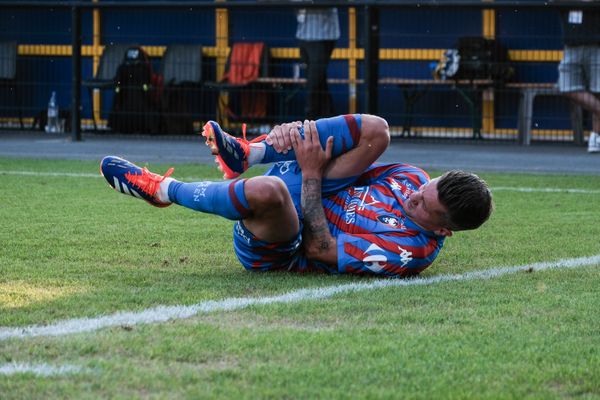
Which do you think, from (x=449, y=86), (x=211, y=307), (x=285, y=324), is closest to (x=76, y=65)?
(x=449, y=86)

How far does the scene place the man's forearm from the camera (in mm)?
5188

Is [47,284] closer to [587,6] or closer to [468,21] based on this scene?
[587,6]

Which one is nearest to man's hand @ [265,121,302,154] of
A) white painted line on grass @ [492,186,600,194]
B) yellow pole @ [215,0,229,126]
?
white painted line on grass @ [492,186,600,194]

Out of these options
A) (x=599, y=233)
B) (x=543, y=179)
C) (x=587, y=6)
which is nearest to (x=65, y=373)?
(x=599, y=233)

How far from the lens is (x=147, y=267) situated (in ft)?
17.9

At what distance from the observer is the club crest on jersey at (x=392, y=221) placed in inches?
203

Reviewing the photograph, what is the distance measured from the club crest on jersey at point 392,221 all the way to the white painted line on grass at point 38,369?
1939 mm

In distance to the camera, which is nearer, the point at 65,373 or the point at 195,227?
the point at 65,373

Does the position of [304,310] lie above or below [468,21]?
below

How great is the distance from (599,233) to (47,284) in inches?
128

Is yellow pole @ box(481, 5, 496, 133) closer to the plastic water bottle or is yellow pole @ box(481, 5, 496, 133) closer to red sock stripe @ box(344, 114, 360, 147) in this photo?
the plastic water bottle

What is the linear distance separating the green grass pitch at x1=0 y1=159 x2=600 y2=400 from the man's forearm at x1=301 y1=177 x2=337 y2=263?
10 centimetres

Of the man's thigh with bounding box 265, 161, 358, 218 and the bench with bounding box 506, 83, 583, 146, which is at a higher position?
the bench with bounding box 506, 83, 583, 146

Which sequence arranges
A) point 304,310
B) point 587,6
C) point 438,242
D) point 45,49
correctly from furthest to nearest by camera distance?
1. point 45,49
2. point 587,6
3. point 438,242
4. point 304,310
